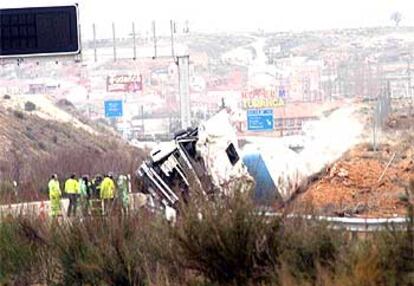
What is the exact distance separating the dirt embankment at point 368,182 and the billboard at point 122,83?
38332 millimetres

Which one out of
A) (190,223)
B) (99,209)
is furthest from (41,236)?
(190,223)

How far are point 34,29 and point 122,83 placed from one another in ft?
168

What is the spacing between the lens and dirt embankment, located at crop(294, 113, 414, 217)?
18719mm

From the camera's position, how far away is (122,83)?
71.1 meters

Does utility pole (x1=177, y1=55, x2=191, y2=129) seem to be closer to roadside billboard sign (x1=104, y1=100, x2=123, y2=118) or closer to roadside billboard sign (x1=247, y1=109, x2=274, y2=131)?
roadside billboard sign (x1=247, y1=109, x2=274, y2=131)

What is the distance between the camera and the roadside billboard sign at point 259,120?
160 ft

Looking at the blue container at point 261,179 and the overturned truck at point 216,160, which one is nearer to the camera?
the blue container at point 261,179

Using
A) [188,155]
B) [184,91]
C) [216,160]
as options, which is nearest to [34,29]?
[216,160]

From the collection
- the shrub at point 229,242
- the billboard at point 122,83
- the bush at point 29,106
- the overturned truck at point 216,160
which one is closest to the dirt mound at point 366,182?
the overturned truck at point 216,160

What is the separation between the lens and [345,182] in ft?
81.5

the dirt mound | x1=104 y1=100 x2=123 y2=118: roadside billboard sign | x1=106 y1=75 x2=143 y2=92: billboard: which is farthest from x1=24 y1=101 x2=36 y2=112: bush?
the dirt mound

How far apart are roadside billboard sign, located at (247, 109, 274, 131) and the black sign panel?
94.3 ft

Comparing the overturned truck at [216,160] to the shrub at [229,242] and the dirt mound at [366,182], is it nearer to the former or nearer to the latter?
the dirt mound at [366,182]

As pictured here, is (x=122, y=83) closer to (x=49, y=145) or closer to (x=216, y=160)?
(x=49, y=145)
